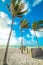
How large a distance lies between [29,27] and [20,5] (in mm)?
14558

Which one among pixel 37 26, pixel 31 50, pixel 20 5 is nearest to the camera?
pixel 20 5

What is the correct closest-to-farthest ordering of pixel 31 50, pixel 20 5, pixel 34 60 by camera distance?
pixel 20 5
pixel 34 60
pixel 31 50

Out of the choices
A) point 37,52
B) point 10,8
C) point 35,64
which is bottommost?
point 35,64

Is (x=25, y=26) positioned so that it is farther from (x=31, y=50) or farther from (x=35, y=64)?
(x=35, y=64)

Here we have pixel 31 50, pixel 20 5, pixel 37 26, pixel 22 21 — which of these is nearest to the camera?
pixel 20 5

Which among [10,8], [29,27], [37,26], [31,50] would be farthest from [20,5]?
[29,27]

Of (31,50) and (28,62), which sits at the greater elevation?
(31,50)

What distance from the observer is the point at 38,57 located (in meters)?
25.0

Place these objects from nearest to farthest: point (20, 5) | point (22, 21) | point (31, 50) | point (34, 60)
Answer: point (20, 5), point (34, 60), point (31, 50), point (22, 21)

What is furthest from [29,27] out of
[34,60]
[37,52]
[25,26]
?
[34,60]

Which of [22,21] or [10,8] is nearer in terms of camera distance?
[10,8]

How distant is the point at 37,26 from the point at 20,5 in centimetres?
1243

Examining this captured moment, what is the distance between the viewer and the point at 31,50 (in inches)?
968

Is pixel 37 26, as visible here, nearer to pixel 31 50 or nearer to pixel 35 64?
pixel 31 50
